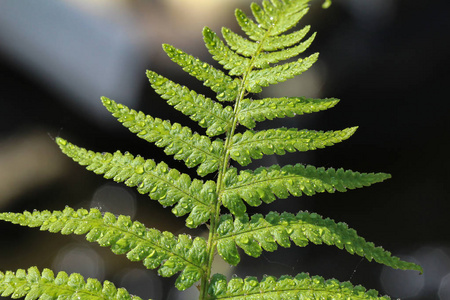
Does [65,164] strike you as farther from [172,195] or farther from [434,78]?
[434,78]

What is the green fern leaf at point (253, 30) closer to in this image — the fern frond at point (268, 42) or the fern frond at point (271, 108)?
the fern frond at point (268, 42)

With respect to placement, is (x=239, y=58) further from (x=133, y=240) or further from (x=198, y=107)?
(x=133, y=240)

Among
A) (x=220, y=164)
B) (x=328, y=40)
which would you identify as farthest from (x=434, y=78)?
(x=220, y=164)

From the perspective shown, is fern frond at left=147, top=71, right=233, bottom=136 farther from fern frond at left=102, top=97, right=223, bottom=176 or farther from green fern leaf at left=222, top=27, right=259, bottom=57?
green fern leaf at left=222, top=27, right=259, bottom=57

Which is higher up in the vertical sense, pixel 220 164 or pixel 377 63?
pixel 377 63

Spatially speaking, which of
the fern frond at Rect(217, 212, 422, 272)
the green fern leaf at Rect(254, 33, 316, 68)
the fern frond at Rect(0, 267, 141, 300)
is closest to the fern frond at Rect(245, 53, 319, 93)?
the green fern leaf at Rect(254, 33, 316, 68)

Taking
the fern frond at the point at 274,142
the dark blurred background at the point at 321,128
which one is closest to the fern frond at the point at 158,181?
the fern frond at the point at 274,142
